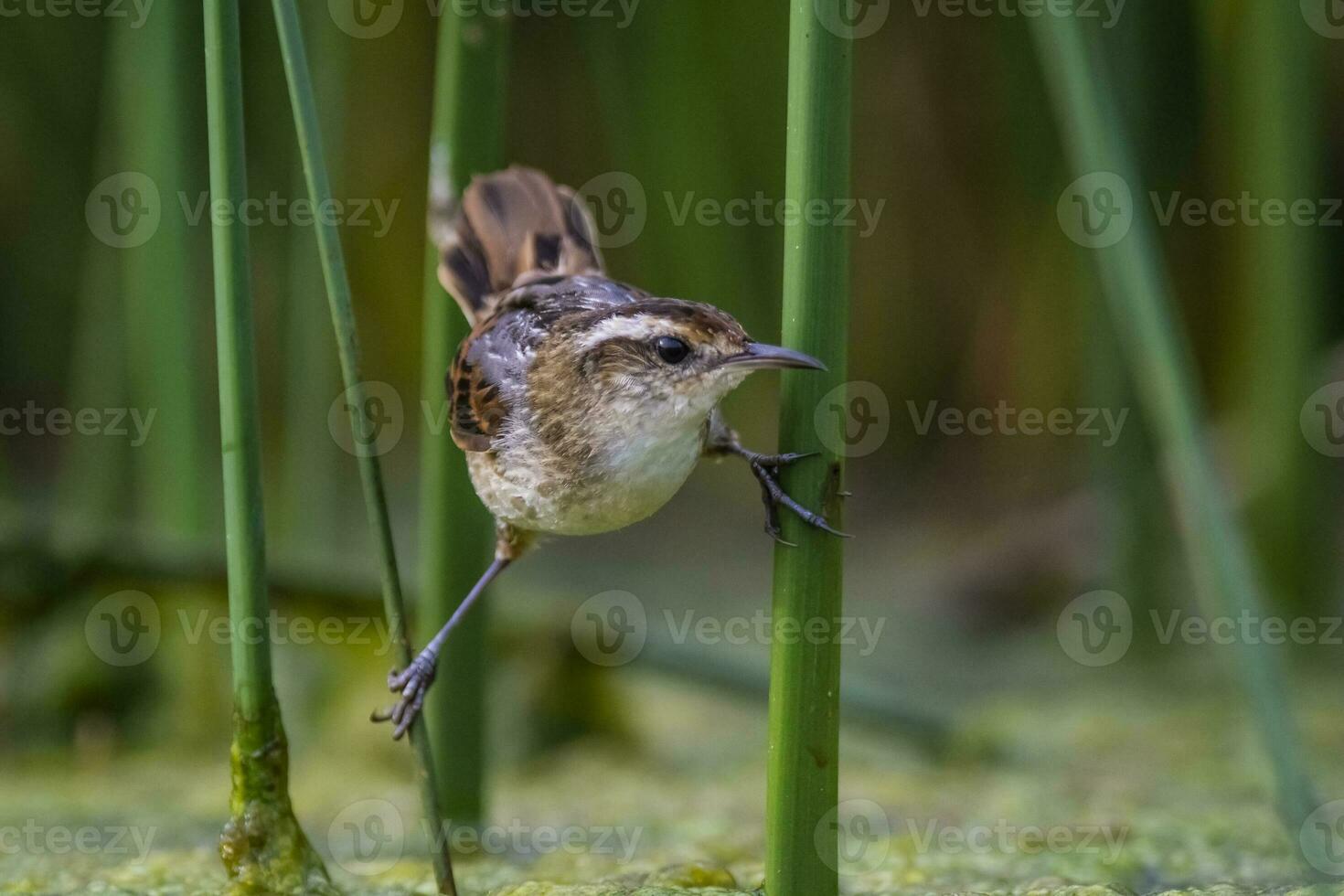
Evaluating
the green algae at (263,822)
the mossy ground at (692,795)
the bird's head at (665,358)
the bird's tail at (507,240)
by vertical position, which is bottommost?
the mossy ground at (692,795)

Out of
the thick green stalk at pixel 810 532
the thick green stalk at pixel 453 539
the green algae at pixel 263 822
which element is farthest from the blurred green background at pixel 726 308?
the thick green stalk at pixel 810 532

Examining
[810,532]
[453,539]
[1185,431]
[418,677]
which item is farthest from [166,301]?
[1185,431]

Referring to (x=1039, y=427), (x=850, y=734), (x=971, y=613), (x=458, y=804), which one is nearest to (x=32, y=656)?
(x=458, y=804)

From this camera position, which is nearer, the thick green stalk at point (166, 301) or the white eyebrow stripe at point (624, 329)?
the white eyebrow stripe at point (624, 329)

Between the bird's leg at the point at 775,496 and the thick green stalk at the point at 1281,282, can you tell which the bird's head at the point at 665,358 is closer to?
the bird's leg at the point at 775,496

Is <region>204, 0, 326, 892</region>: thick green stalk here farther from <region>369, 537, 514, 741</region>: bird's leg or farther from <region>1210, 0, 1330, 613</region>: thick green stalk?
<region>1210, 0, 1330, 613</region>: thick green stalk

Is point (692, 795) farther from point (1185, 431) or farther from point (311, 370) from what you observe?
point (1185, 431)

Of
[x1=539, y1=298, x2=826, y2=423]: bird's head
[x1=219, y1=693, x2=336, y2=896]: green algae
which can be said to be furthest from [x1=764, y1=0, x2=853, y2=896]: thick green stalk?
[x1=219, y1=693, x2=336, y2=896]: green algae
